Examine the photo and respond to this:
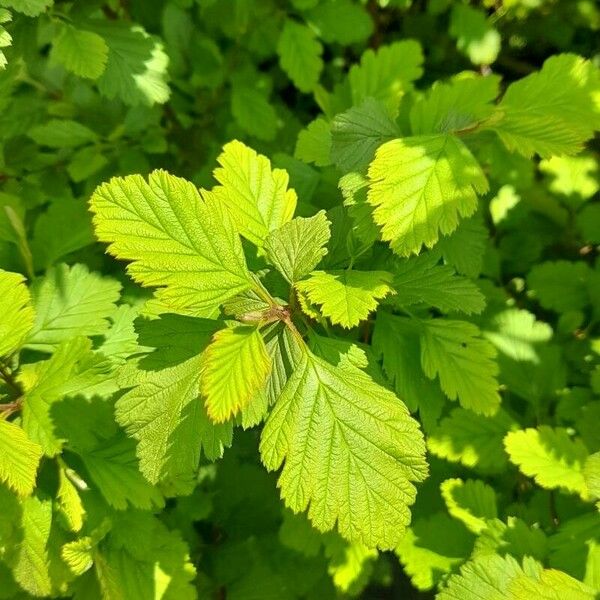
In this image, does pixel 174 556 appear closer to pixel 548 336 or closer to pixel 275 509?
pixel 275 509

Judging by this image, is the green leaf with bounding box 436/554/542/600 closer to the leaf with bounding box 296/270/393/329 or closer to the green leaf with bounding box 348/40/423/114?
the leaf with bounding box 296/270/393/329

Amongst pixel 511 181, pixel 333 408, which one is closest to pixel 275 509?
pixel 333 408

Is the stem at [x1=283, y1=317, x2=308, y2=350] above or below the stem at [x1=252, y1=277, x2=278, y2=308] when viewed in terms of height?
below

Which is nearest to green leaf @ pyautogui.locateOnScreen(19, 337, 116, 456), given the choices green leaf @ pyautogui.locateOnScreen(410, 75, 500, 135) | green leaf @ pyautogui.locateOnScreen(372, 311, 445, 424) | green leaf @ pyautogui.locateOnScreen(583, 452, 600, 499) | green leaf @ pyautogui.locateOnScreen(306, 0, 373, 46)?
green leaf @ pyautogui.locateOnScreen(372, 311, 445, 424)

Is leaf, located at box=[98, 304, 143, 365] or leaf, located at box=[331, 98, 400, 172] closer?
leaf, located at box=[331, 98, 400, 172]

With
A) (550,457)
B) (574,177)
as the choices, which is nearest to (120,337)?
(550,457)
